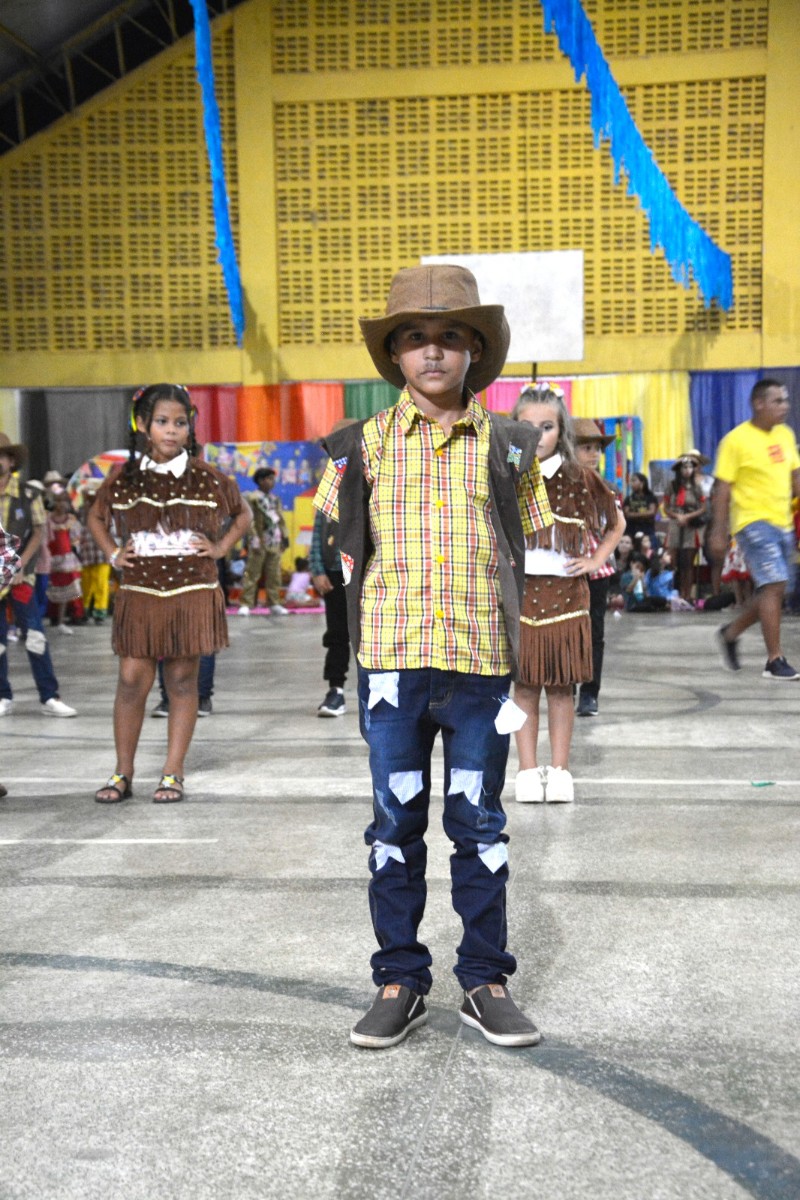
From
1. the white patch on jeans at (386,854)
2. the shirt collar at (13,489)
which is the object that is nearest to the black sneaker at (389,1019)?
the white patch on jeans at (386,854)

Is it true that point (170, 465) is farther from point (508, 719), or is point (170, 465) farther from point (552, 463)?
point (508, 719)

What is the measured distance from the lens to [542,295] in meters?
17.7

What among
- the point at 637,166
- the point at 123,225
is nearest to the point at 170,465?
the point at 637,166

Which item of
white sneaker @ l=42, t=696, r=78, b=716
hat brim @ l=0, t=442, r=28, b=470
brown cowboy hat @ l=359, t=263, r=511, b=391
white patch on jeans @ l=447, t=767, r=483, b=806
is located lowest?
white sneaker @ l=42, t=696, r=78, b=716

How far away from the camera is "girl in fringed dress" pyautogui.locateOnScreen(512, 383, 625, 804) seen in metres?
4.86

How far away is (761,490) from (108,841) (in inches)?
187

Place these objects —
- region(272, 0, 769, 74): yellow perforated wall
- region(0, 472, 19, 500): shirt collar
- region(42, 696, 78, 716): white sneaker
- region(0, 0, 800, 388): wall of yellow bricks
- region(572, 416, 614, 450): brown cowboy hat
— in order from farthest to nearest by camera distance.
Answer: region(0, 0, 800, 388): wall of yellow bricks < region(272, 0, 769, 74): yellow perforated wall < region(42, 696, 78, 716): white sneaker < region(0, 472, 19, 500): shirt collar < region(572, 416, 614, 450): brown cowboy hat

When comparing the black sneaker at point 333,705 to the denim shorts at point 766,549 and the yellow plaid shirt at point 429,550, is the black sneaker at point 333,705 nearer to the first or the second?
the denim shorts at point 766,549

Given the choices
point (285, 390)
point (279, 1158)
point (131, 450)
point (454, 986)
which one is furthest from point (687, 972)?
point (285, 390)

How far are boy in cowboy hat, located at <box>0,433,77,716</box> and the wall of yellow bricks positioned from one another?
12.0 meters

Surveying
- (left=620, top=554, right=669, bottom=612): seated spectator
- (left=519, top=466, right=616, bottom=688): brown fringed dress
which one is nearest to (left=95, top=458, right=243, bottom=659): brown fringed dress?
(left=519, top=466, right=616, bottom=688): brown fringed dress

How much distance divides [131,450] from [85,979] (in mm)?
2459

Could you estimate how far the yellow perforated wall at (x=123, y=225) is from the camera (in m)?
19.2

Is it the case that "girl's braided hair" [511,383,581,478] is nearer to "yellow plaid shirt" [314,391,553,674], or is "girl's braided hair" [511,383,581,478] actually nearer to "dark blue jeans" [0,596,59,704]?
"yellow plaid shirt" [314,391,553,674]
